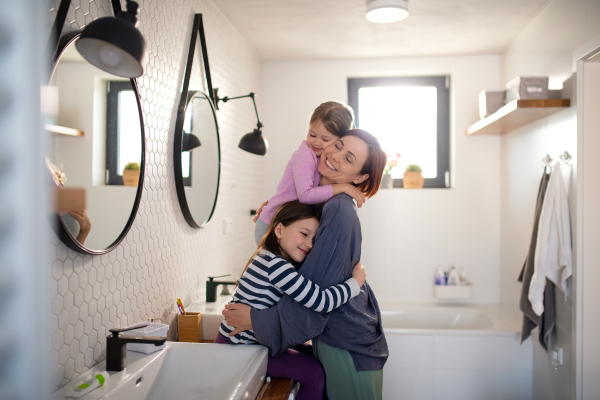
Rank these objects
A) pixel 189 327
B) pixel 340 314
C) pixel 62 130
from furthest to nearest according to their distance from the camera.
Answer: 1. pixel 189 327
2. pixel 340 314
3. pixel 62 130

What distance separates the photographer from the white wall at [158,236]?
119 cm

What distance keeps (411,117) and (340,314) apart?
255cm

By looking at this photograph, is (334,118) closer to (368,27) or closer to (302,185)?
(302,185)

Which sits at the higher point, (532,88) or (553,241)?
(532,88)

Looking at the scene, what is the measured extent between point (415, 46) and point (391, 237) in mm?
1465

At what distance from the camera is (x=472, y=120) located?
340cm

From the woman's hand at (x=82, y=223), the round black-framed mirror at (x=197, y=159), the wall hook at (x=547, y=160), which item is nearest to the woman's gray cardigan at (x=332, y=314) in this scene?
the woman's hand at (x=82, y=223)

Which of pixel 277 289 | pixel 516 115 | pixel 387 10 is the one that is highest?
pixel 387 10

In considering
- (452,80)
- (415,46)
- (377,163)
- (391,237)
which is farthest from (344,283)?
(452,80)

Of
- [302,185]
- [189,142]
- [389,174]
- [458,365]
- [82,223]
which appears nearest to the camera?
[82,223]

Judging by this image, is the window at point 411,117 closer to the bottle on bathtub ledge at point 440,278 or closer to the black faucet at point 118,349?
the bottle on bathtub ledge at point 440,278

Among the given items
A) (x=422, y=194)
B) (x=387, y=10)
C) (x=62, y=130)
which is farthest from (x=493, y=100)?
(x=62, y=130)

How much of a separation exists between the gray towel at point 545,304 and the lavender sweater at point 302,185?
1.44 metres

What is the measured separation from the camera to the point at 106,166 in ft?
4.15
